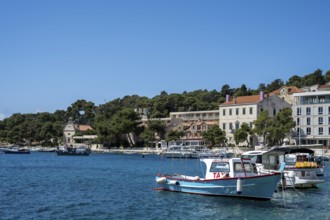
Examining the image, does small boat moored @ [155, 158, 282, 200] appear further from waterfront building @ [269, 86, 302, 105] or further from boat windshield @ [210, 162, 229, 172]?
waterfront building @ [269, 86, 302, 105]

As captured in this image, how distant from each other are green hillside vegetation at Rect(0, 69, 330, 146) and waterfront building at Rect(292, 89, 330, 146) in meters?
43.7

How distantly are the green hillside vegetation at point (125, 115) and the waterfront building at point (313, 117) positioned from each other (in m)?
43.7

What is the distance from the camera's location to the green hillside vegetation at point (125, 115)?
141m

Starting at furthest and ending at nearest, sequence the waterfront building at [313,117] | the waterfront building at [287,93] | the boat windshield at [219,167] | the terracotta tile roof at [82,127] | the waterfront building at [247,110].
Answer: the terracotta tile roof at [82,127]
the waterfront building at [287,93]
the waterfront building at [247,110]
the waterfront building at [313,117]
the boat windshield at [219,167]

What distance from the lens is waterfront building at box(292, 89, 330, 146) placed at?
104 metres

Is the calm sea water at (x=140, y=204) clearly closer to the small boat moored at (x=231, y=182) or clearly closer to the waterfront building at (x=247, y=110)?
the small boat moored at (x=231, y=182)

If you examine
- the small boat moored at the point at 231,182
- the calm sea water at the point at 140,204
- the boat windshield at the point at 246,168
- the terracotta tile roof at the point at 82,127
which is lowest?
the calm sea water at the point at 140,204

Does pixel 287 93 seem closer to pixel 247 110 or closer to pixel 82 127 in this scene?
pixel 247 110

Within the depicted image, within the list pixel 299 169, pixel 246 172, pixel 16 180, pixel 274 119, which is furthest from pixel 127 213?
pixel 274 119

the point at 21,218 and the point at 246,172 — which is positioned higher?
the point at 246,172

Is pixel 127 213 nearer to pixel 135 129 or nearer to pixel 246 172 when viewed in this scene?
pixel 246 172

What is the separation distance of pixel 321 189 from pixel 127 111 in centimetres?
10306

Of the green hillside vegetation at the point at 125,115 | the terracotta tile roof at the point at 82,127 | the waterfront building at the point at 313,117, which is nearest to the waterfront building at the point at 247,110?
the waterfront building at the point at 313,117

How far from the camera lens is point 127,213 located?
28.3 metres
